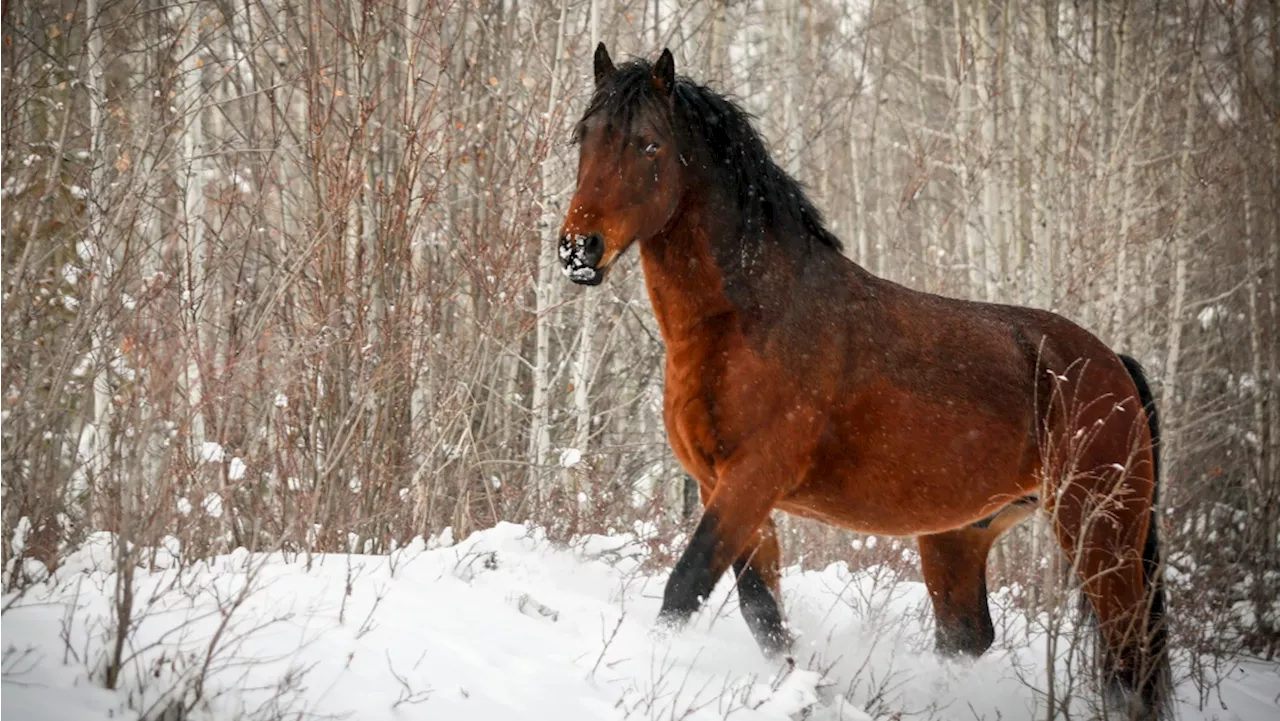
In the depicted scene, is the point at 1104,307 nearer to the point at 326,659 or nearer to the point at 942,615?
the point at 942,615

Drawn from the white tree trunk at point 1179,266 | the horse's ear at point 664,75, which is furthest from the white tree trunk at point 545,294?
the white tree trunk at point 1179,266

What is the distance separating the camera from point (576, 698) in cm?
331

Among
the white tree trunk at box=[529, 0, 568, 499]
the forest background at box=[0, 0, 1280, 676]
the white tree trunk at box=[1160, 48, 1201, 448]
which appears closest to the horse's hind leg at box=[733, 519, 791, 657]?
the forest background at box=[0, 0, 1280, 676]

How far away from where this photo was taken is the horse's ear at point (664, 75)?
163 inches

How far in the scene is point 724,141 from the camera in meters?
4.36

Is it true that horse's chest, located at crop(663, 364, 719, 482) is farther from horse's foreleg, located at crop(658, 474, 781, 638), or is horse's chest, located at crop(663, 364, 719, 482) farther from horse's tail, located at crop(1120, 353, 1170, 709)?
horse's tail, located at crop(1120, 353, 1170, 709)

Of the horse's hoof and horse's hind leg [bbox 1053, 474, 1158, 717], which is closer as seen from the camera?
the horse's hoof

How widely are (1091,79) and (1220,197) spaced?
2256mm

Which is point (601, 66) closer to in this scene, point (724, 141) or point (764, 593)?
point (724, 141)

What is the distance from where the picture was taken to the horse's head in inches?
149

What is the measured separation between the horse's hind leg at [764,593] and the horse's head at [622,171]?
143 centimetres

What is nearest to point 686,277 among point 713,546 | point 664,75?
point 664,75

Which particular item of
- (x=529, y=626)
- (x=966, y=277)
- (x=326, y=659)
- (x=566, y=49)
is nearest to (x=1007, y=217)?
(x=966, y=277)

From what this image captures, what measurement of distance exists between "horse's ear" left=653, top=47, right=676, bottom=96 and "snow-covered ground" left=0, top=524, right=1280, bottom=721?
2.14 meters
